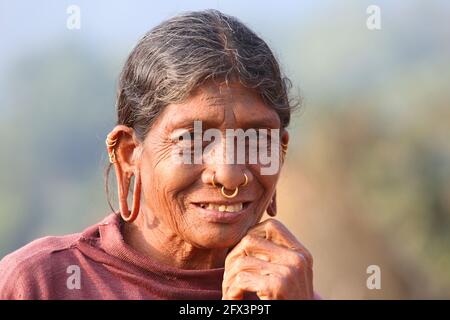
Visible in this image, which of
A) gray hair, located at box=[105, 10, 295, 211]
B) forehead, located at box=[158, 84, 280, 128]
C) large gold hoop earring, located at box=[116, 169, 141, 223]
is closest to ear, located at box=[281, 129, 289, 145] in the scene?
gray hair, located at box=[105, 10, 295, 211]

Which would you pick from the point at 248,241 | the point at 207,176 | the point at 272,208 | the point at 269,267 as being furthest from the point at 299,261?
the point at 272,208

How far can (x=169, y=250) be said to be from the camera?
172 inches

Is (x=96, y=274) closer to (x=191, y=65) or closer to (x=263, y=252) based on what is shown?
(x=263, y=252)

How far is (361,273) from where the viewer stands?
966 cm

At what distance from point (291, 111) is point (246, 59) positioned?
0.49 meters

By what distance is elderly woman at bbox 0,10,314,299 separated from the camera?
409 centimetres

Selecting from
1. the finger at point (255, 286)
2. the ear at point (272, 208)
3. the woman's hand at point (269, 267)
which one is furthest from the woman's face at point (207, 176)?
the ear at point (272, 208)

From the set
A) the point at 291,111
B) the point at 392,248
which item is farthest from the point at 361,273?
the point at 291,111

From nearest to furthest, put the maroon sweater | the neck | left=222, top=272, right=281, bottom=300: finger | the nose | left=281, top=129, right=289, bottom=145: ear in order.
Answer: left=222, top=272, right=281, bottom=300: finger → the nose → the maroon sweater → the neck → left=281, top=129, right=289, bottom=145: ear

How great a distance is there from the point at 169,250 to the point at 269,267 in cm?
56

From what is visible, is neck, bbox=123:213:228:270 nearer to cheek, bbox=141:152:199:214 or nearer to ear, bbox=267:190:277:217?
cheek, bbox=141:152:199:214

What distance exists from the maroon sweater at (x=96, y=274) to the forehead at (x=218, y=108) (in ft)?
2.08

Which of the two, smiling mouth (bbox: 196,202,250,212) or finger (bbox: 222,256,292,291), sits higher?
smiling mouth (bbox: 196,202,250,212)
